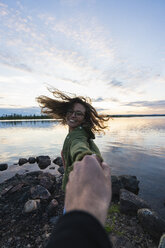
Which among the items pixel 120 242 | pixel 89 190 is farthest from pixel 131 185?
pixel 89 190

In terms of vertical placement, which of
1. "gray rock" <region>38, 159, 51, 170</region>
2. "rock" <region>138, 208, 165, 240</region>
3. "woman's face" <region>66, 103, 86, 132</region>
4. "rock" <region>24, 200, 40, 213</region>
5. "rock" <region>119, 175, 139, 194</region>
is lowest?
"gray rock" <region>38, 159, 51, 170</region>

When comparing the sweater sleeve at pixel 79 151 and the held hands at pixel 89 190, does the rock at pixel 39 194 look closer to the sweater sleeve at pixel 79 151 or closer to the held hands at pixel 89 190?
the sweater sleeve at pixel 79 151

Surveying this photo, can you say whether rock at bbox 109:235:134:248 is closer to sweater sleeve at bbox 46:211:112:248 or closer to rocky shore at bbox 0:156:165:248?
rocky shore at bbox 0:156:165:248

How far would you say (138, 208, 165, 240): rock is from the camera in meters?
4.53

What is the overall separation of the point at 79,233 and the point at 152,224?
18.2ft

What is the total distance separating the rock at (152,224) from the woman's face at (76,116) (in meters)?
4.54

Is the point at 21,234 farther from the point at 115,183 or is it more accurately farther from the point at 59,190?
the point at 115,183

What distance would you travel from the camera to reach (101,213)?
923 millimetres

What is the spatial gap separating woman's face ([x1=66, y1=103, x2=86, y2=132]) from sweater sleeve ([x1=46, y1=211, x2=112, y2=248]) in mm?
2810

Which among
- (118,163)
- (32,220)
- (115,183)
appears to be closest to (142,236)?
(115,183)

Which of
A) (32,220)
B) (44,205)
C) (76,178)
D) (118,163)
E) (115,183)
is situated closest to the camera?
(76,178)

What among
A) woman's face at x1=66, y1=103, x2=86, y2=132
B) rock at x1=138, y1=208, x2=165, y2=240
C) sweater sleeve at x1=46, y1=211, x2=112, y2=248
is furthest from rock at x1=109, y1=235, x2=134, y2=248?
sweater sleeve at x1=46, y1=211, x2=112, y2=248

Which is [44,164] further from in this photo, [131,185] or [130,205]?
[130,205]

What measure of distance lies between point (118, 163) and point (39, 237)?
1120 centimetres
